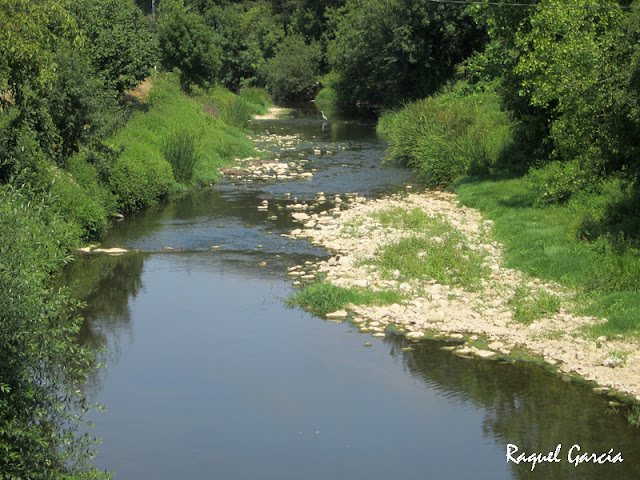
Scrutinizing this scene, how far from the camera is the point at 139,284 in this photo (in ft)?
46.9

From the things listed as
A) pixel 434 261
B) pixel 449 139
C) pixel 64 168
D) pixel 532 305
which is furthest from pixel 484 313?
pixel 449 139

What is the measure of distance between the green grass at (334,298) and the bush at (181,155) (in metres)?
10.4

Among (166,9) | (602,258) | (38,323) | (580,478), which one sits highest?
(166,9)

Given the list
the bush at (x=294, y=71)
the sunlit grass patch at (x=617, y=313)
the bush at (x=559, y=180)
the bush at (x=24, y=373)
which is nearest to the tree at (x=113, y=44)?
the bush at (x=559, y=180)

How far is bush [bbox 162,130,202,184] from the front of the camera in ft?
72.8

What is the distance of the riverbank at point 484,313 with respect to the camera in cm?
1013

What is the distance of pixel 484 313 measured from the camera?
11859 millimetres

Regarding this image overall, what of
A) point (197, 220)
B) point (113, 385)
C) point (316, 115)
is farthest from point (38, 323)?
point (316, 115)

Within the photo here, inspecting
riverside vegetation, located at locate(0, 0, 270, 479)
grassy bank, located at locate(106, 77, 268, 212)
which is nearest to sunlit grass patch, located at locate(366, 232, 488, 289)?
riverside vegetation, located at locate(0, 0, 270, 479)

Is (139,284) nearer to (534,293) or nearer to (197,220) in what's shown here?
(197,220)

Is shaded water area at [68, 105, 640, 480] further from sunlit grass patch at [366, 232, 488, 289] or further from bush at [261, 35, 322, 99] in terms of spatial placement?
bush at [261, 35, 322, 99]

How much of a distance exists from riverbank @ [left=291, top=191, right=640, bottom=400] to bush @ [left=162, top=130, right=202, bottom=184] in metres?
7.37

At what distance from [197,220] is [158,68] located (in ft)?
74.7

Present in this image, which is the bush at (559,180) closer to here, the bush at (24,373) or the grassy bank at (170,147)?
the grassy bank at (170,147)
